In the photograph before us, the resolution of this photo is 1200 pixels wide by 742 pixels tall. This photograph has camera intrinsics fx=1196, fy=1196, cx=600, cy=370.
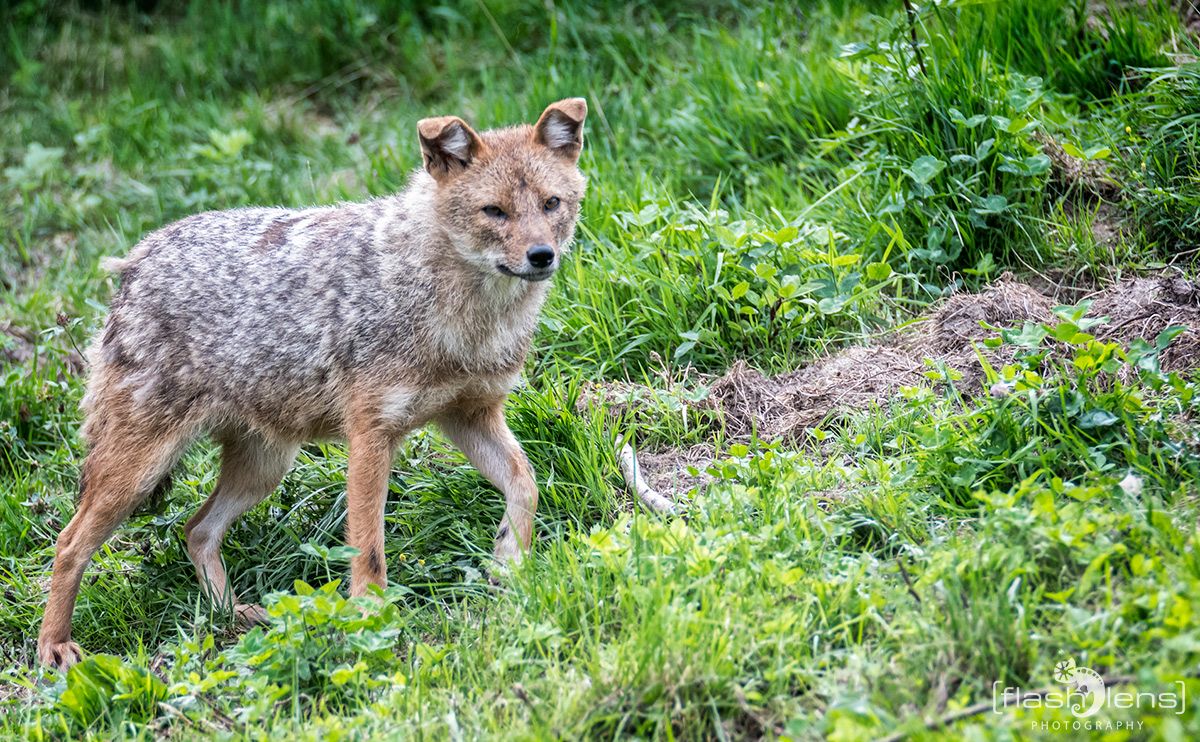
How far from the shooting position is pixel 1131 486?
166 inches

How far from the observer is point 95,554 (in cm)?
573

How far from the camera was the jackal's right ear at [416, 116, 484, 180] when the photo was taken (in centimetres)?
528

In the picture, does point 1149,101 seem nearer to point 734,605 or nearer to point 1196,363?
point 1196,363

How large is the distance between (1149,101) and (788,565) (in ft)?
12.6

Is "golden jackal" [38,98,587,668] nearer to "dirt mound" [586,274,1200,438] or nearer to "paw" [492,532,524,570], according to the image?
"paw" [492,532,524,570]

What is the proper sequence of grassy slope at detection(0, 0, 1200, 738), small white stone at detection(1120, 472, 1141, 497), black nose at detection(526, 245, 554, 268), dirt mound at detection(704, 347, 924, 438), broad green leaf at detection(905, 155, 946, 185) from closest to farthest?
grassy slope at detection(0, 0, 1200, 738)
small white stone at detection(1120, 472, 1141, 497)
black nose at detection(526, 245, 554, 268)
dirt mound at detection(704, 347, 924, 438)
broad green leaf at detection(905, 155, 946, 185)

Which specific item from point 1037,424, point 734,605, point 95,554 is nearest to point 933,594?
Result: point 734,605

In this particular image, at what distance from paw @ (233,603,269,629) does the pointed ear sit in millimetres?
2523

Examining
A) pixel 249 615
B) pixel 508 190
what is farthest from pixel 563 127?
pixel 249 615

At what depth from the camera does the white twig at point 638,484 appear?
17.0 ft

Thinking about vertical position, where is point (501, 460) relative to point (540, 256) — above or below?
below

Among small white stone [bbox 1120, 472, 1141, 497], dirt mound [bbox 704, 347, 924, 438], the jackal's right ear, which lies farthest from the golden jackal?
small white stone [bbox 1120, 472, 1141, 497]

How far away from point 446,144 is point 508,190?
0.38 meters

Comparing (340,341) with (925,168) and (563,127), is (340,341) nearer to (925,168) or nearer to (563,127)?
(563,127)
